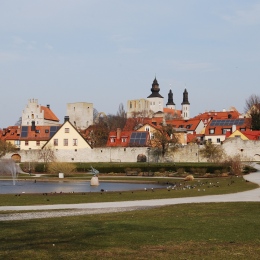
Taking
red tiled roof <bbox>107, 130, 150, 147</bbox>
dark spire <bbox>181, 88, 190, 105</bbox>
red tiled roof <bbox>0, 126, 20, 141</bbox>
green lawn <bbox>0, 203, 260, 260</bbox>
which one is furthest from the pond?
dark spire <bbox>181, 88, 190, 105</bbox>

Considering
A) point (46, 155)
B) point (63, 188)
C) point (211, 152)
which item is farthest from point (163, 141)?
point (63, 188)

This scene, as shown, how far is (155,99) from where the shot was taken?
159125mm

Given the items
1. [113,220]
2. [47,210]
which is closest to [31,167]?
[47,210]

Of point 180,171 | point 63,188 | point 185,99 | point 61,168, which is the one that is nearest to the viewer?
point 63,188

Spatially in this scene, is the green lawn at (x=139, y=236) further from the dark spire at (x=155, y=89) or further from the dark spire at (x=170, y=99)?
the dark spire at (x=170, y=99)

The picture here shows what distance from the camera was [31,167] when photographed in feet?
190

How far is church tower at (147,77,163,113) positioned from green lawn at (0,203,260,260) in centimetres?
13975

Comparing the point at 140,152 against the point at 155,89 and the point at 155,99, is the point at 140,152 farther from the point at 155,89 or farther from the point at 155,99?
the point at 155,89

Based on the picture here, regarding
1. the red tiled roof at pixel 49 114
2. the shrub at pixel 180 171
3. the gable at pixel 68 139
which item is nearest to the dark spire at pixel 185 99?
the red tiled roof at pixel 49 114

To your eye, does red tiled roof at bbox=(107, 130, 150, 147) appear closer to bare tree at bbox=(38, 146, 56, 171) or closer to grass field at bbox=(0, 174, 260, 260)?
bare tree at bbox=(38, 146, 56, 171)

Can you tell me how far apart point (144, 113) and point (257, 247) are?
128400mm

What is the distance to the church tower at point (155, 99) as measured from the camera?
157225 millimetres

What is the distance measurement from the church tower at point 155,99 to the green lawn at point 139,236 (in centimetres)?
13975

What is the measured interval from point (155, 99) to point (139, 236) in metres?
147
